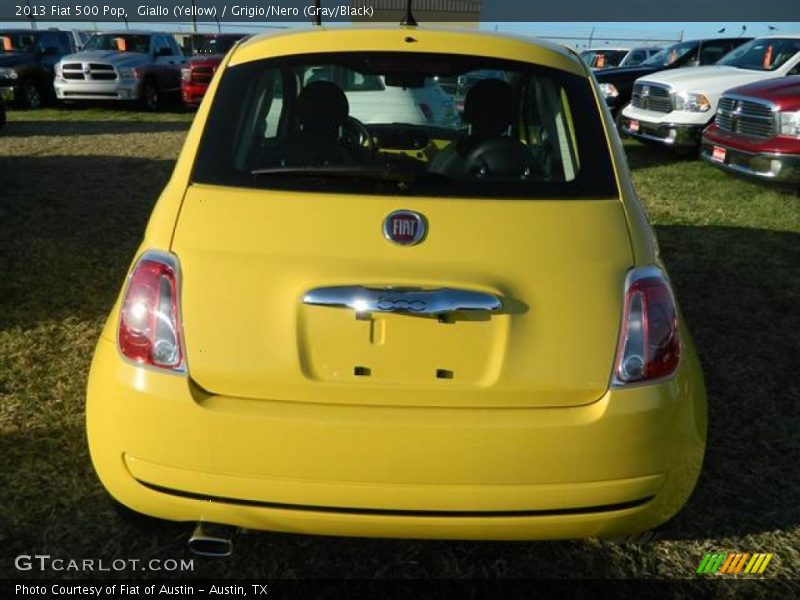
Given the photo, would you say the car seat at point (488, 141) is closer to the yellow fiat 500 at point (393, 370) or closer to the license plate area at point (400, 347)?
the yellow fiat 500 at point (393, 370)

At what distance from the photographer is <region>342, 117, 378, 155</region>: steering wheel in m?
3.07

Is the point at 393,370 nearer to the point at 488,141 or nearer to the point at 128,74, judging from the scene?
the point at 488,141

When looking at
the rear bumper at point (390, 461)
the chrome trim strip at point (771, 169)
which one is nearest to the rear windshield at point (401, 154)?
the rear bumper at point (390, 461)

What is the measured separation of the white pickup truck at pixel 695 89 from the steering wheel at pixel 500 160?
9055 millimetres

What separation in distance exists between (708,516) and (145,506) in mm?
2038

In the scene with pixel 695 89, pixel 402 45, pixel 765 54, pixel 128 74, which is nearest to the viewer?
pixel 402 45

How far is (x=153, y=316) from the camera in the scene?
205 cm

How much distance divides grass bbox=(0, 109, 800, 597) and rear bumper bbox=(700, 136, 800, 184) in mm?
314

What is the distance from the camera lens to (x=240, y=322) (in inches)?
78.1

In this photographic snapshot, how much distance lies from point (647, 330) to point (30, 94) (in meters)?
18.5

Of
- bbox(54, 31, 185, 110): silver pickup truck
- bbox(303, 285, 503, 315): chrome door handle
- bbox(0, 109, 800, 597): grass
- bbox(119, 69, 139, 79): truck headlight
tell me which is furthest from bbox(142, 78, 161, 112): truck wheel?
bbox(303, 285, 503, 315): chrome door handle

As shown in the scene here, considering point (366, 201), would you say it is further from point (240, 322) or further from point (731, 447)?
point (731, 447)

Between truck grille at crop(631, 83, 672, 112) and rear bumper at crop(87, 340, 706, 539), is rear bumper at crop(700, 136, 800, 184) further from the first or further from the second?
rear bumper at crop(87, 340, 706, 539)

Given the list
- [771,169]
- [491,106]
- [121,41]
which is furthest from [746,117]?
[121,41]
